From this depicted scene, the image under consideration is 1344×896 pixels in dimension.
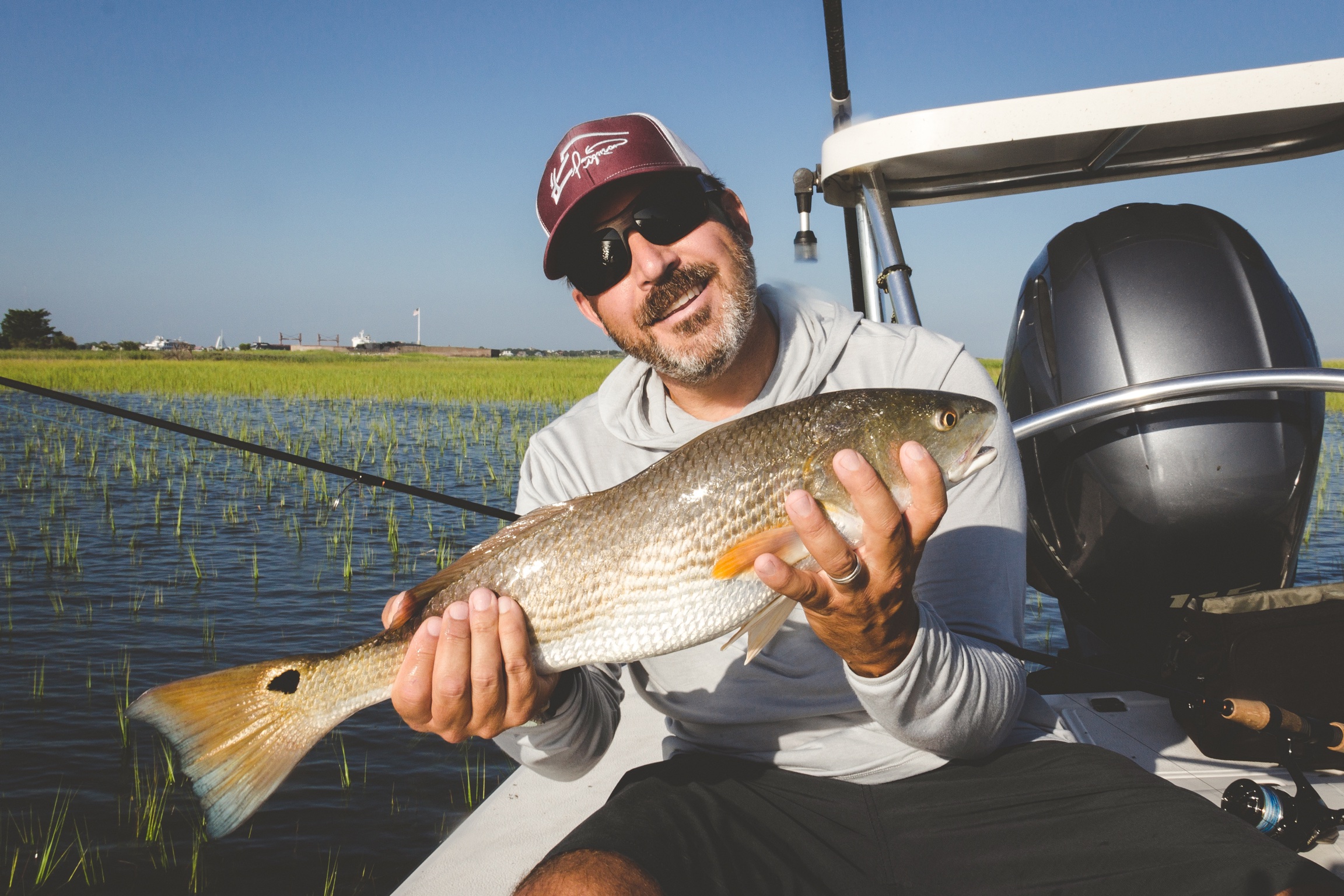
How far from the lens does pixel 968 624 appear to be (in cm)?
252

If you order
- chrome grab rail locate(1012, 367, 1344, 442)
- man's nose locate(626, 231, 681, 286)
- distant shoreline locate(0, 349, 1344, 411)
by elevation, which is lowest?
chrome grab rail locate(1012, 367, 1344, 442)

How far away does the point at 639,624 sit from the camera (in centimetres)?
233

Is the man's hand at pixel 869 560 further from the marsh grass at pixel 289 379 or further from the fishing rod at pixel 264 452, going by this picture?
the marsh grass at pixel 289 379

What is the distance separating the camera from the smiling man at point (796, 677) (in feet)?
6.64

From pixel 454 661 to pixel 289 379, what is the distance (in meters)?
38.4

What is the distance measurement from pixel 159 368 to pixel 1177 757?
44313 mm

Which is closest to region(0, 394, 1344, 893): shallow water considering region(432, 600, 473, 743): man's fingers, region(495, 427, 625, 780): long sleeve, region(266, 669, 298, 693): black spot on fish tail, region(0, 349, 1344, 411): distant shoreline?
region(495, 427, 625, 780): long sleeve

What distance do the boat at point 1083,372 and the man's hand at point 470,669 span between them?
734 mm

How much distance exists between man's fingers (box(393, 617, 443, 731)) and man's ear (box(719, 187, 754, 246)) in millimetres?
1963

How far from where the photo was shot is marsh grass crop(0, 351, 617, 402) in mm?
30656

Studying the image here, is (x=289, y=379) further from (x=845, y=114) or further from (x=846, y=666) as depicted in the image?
(x=846, y=666)

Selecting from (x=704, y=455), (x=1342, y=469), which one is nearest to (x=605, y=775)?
(x=704, y=455)

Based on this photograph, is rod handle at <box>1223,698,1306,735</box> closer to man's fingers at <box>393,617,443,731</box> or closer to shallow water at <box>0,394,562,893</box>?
man's fingers at <box>393,617,443,731</box>

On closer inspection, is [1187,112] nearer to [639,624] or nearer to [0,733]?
[639,624]
